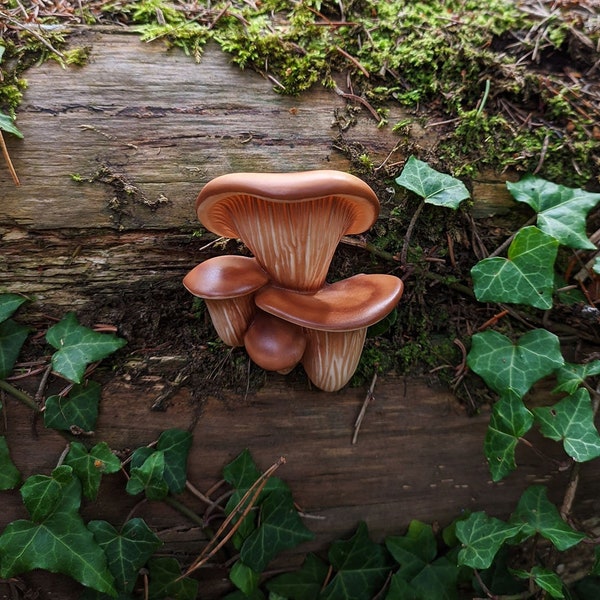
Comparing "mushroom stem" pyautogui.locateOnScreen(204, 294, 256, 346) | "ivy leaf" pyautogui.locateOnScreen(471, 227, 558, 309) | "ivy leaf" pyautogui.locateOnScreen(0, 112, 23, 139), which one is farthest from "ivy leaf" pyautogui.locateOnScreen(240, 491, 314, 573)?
"ivy leaf" pyautogui.locateOnScreen(0, 112, 23, 139)

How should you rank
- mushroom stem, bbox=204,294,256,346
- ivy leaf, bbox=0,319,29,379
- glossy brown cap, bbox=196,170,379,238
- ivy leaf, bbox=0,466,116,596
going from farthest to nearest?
ivy leaf, bbox=0,319,29,379 → mushroom stem, bbox=204,294,256,346 → ivy leaf, bbox=0,466,116,596 → glossy brown cap, bbox=196,170,379,238

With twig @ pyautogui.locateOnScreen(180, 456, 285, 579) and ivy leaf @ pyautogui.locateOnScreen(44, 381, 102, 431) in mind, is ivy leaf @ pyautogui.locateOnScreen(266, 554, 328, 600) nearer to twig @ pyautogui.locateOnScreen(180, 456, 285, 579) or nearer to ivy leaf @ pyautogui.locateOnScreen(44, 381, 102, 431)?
twig @ pyautogui.locateOnScreen(180, 456, 285, 579)

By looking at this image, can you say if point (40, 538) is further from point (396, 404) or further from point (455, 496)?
point (455, 496)

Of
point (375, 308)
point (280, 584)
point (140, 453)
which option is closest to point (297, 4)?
point (375, 308)

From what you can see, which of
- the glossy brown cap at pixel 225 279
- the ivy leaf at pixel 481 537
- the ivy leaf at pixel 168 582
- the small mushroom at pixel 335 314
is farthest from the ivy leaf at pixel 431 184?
the ivy leaf at pixel 168 582

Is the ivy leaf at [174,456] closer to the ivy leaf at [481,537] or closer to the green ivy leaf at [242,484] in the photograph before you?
the green ivy leaf at [242,484]

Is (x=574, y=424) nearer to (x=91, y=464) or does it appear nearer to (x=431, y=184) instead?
(x=431, y=184)
